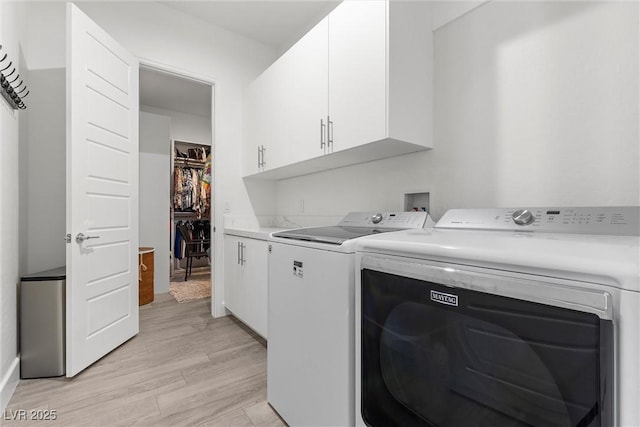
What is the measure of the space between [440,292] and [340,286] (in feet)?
1.29

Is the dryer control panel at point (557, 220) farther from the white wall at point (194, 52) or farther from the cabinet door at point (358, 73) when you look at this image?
the white wall at point (194, 52)

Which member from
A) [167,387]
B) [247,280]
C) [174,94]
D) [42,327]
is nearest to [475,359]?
[167,387]

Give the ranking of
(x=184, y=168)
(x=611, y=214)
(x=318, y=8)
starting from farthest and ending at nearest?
(x=184, y=168) < (x=318, y=8) < (x=611, y=214)

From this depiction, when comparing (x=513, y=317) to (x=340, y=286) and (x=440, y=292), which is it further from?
(x=340, y=286)

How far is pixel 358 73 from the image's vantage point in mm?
1549

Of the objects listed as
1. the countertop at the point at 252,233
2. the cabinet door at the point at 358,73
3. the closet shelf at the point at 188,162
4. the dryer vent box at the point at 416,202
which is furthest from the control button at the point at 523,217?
the closet shelf at the point at 188,162

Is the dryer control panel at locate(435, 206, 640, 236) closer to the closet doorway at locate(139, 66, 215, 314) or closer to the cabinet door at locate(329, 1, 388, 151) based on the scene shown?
the cabinet door at locate(329, 1, 388, 151)

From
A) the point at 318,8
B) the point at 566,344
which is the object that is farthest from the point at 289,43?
the point at 566,344

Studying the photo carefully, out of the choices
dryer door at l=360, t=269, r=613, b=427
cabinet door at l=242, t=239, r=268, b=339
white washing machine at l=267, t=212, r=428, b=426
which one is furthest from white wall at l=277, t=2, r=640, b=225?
cabinet door at l=242, t=239, r=268, b=339

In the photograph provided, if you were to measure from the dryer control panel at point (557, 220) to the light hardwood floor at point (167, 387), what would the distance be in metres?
1.30

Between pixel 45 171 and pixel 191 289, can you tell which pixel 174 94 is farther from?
pixel 191 289

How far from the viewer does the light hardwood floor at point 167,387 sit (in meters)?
1.43

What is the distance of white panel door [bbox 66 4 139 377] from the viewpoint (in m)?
1.79

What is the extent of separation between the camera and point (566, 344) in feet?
1.88
